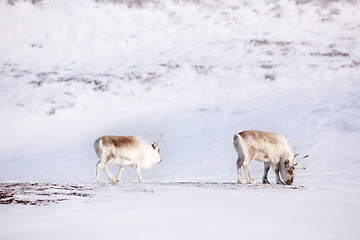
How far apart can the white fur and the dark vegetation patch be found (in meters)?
6.32

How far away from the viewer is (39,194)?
14.0 metres

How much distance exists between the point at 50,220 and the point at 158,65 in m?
72.5

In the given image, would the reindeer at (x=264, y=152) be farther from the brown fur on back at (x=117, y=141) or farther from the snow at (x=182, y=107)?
the brown fur on back at (x=117, y=141)

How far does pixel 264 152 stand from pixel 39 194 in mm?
9315

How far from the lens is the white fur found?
19.1 m

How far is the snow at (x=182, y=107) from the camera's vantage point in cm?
1062

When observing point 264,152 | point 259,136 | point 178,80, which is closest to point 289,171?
point 264,152

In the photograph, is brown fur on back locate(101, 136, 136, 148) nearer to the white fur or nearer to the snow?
the snow

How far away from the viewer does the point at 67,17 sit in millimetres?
A: 104312

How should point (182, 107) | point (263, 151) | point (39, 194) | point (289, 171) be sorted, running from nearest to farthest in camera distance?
point (39, 194)
point (263, 151)
point (289, 171)
point (182, 107)

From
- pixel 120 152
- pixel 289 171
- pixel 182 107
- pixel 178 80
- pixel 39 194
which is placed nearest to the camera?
pixel 39 194

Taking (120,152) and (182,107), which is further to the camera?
(182,107)

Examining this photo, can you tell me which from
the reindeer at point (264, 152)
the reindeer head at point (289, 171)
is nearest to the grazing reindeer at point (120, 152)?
the reindeer at point (264, 152)

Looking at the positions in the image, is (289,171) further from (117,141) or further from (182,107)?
(182,107)
